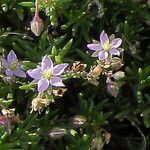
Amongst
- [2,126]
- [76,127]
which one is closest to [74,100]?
[76,127]

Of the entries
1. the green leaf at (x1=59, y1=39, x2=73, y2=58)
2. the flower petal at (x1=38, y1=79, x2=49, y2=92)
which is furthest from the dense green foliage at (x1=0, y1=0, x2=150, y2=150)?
the flower petal at (x1=38, y1=79, x2=49, y2=92)

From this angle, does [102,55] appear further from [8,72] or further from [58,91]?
[8,72]

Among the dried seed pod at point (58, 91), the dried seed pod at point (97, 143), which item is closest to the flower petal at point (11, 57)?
the dried seed pod at point (58, 91)

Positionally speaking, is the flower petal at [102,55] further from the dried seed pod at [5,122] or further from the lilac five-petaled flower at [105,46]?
the dried seed pod at [5,122]

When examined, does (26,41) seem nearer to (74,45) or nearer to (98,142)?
(74,45)

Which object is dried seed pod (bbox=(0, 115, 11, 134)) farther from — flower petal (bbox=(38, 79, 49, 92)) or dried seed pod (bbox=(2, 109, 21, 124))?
flower petal (bbox=(38, 79, 49, 92))

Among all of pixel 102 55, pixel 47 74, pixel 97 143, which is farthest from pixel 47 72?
pixel 97 143

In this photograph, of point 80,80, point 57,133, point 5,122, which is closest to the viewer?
point 5,122
